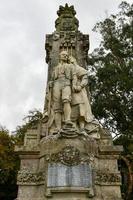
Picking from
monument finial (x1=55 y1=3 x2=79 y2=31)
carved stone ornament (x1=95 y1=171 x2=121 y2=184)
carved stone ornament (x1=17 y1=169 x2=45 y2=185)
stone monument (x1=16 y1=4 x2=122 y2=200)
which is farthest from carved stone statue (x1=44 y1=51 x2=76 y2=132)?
monument finial (x1=55 y1=3 x2=79 y2=31)

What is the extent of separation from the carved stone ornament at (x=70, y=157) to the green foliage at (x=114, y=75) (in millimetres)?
11587

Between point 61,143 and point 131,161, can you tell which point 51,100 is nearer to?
point 61,143

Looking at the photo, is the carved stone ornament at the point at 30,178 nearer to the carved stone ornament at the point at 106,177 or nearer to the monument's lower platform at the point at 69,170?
the monument's lower platform at the point at 69,170

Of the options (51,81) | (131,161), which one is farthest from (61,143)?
(131,161)

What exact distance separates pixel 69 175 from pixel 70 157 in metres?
0.47

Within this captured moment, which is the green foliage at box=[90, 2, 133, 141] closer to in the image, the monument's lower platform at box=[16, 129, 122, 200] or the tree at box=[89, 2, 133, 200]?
the tree at box=[89, 2, 133, 200]

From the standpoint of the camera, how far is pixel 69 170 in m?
8.46

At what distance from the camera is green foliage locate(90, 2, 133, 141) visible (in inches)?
824

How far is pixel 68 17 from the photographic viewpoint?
12594mm

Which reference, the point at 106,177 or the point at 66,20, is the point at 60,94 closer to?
the point at 106,177

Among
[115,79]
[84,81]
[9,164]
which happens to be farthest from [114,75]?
[84,81]

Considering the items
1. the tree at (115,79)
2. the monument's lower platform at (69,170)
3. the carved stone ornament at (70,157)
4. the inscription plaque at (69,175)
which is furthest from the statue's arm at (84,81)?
the tree at (115,79)

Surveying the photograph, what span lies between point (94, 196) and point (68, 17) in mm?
7042

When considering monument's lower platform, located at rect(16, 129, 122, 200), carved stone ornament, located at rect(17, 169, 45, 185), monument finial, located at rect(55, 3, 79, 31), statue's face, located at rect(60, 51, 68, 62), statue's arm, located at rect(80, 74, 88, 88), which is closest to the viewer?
monument's lower platform, located at rect(16, 129, 122, 200)
